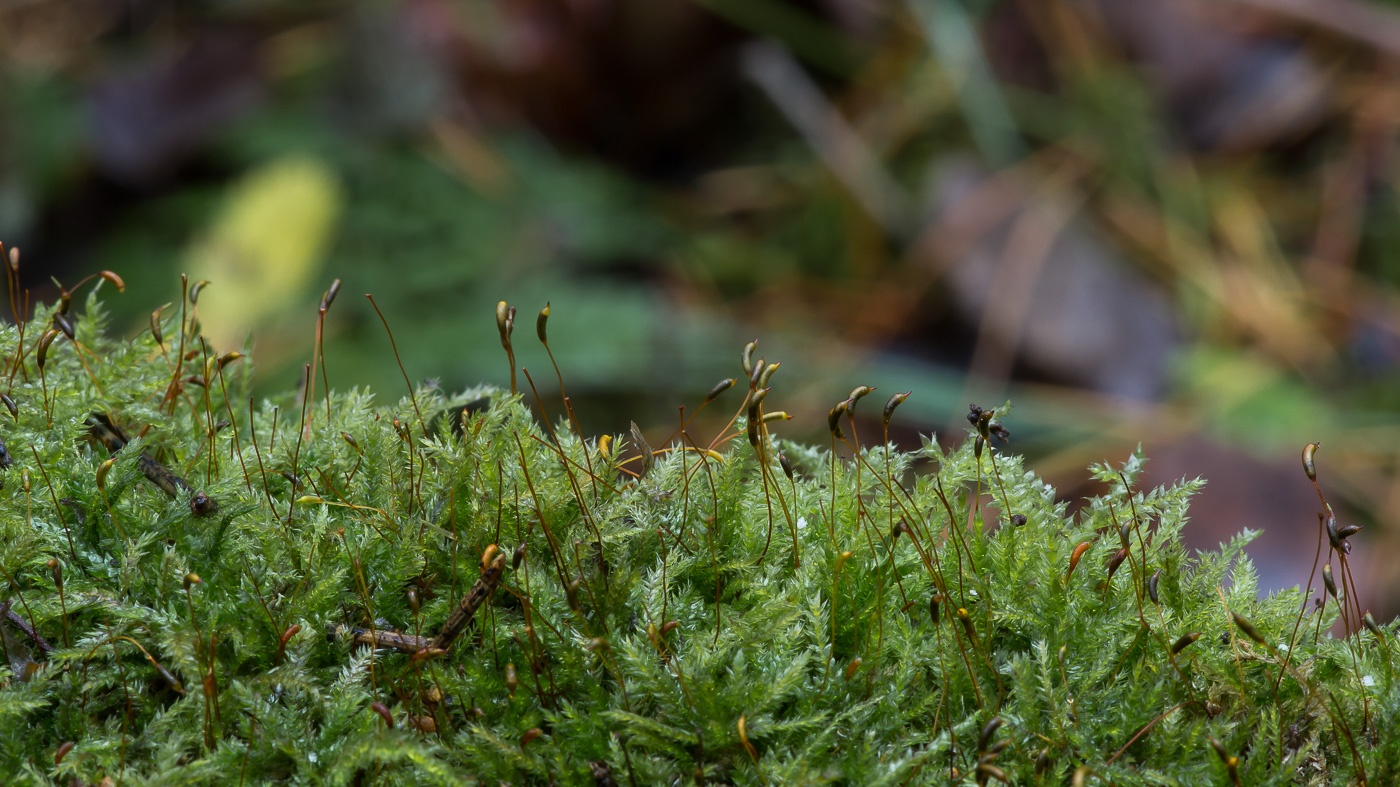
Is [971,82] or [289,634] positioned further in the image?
[971,82]

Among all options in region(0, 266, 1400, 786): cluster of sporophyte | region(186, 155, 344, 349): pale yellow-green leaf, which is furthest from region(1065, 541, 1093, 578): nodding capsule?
region(186, 155, 344, 349): pale yellow-green leaf

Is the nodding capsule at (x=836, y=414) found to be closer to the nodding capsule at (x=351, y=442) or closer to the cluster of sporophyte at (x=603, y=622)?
the cluster of sporophyte at (x=603, y=622)

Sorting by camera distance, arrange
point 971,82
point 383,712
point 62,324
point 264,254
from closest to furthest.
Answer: point 383,712, point 62,324, point 264,254, point 971,82

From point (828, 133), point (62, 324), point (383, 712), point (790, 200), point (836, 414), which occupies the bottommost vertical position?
point (383, 712)

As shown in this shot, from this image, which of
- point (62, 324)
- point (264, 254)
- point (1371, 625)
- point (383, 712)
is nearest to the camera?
point (383, 712)

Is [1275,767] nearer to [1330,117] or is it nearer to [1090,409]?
[1090,409]

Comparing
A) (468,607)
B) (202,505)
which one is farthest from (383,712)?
(202,505)

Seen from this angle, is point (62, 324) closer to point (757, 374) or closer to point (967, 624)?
point (757, 374)
